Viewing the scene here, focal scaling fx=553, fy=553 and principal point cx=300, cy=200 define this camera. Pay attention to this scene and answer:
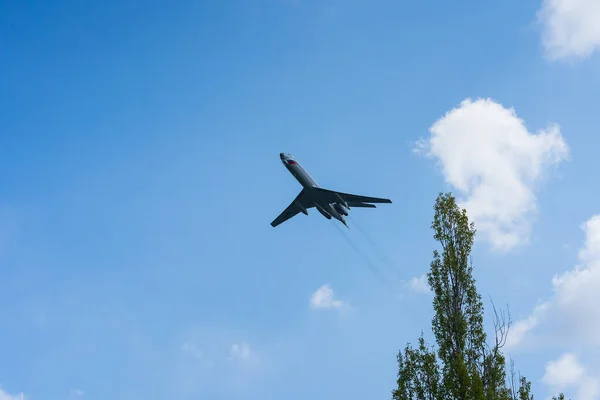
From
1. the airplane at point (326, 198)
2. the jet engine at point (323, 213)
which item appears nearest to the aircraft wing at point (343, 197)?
the airplane at point (326, 198)

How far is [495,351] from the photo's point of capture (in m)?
31.1

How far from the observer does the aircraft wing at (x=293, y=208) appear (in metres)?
56.1

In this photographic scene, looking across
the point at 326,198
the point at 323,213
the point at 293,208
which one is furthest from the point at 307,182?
the point at 293,208

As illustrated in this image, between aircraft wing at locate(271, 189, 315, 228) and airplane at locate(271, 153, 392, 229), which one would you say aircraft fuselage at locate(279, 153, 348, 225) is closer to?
airplane at locate(271, 153, 392, 229)

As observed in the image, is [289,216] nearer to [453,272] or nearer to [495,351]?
[453,272]

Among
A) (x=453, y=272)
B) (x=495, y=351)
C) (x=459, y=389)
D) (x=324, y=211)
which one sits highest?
(x=324, y=211)

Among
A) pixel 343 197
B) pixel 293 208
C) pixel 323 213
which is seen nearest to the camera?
pixel 343 197

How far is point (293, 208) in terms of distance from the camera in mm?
59844

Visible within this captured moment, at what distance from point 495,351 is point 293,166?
2725 centimetres

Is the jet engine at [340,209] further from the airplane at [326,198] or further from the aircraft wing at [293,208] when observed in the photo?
the aircraft wing at [293,208]

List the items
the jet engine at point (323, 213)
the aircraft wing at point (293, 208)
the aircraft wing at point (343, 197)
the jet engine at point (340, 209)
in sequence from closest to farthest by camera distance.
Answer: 1. the aircraft wing at point (343, 197)
2. the jet engine at point (340, 209)
3. the jet engine at point (323, 213)
4. the aircraft wing at point (293, 208)

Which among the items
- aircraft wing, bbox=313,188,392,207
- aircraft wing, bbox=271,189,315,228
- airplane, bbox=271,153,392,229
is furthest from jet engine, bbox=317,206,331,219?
aircraft wing, bbox=271,189,315,228

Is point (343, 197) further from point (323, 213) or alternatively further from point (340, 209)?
point (323, 213)

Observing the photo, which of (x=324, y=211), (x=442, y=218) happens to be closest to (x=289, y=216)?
(x=324, y=211)
